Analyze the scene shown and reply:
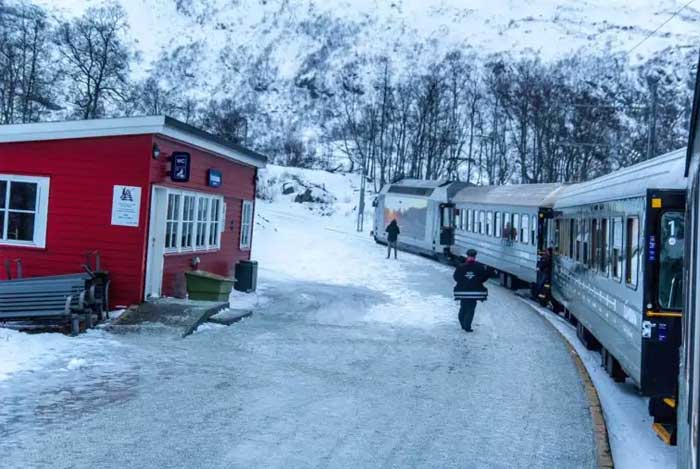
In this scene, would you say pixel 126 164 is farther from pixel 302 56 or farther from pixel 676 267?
pixel 302 56

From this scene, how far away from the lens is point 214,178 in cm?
1648

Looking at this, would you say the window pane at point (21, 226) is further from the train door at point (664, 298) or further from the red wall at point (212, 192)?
the train door at point (664, 298)

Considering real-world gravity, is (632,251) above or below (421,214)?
below

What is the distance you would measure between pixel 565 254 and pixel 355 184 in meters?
46.0

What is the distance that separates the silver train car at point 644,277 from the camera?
25.1 feet

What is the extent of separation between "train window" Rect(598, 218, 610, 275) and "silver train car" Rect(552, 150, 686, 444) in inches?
0.5

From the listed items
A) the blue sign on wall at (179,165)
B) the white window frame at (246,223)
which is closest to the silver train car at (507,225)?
the white window frame at (246,223)

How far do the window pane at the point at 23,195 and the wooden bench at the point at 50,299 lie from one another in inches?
72.6

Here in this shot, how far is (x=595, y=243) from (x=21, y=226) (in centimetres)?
Result: 968

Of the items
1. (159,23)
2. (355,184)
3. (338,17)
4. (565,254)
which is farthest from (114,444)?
(159,23)

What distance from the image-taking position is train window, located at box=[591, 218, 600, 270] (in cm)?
1097

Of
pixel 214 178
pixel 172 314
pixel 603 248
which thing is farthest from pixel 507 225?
pixel 172 314

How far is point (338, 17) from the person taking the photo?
347 feet

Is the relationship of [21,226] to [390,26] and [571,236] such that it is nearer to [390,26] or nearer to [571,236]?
[571,236]
